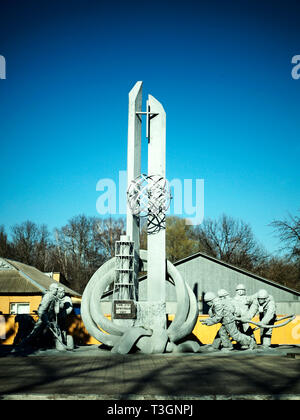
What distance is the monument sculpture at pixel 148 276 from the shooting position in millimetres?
13250

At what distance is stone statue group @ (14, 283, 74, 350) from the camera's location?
13195mm

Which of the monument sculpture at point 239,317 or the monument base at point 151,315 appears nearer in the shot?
the monument sculpture at point 239,317

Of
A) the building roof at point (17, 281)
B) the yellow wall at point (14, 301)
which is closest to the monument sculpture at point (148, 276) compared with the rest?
the building roof at point (17, 281)

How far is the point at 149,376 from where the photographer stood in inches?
348

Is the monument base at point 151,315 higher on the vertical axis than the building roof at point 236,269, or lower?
lower

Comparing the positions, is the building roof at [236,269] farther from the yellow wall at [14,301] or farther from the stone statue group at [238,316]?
the stone statue group at [238,316]

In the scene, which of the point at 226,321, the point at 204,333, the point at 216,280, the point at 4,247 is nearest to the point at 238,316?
the point at 226,321

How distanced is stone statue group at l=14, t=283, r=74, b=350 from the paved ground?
0.70 m

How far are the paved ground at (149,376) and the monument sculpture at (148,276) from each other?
2.68ft

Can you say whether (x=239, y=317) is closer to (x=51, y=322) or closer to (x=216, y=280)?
(x=51, y=322)

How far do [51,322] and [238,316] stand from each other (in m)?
5.89
